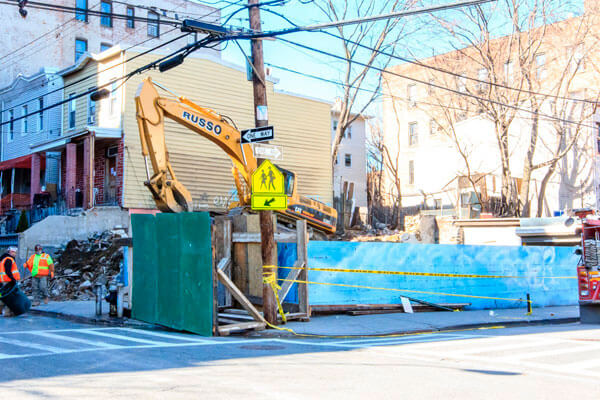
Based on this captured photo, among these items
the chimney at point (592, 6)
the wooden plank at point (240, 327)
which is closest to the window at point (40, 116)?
the wooden plank at point (240, 327)

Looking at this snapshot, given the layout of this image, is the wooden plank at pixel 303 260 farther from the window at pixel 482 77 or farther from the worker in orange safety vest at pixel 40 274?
the window at pixel 482 77

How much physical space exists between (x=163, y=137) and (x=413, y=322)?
25.2ft

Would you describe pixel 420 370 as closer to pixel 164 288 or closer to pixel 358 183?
pixel 164 288

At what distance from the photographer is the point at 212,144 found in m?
29.4

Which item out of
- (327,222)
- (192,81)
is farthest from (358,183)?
(327,222)

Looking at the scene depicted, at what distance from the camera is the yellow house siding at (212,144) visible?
26.8 m

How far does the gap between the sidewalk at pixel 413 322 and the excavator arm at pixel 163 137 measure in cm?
434

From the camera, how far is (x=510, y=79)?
104 ft

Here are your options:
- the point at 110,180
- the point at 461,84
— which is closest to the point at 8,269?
the point at 110,180

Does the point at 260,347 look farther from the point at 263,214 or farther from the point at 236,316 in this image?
the point at 263,214

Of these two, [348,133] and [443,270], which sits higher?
[348,133]

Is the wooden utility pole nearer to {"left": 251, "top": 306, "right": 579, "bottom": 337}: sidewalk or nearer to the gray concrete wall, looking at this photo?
{"left": 251, "top": 306, "right": 579, "bottom": 337}: sidewalk

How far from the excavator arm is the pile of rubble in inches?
203

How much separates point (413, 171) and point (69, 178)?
2397 centimetres
